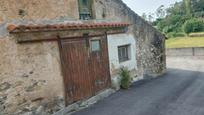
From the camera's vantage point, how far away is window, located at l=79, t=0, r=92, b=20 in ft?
36.2

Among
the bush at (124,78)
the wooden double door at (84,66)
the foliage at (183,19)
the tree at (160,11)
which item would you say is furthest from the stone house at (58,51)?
the tree at (160,11)

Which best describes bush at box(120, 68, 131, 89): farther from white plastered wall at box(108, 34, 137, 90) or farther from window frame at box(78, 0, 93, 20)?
window frame at box(78, 0, 93, 20)

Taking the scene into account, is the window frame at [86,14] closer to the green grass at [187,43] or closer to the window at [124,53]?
the window at [124,53]

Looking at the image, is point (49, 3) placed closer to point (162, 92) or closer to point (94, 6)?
point (94, 6)

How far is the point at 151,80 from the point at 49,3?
8.95 meters

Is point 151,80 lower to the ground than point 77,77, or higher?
lower

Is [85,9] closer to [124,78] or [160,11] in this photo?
[124,78]

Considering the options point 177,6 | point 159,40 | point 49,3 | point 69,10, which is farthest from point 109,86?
point 177,6

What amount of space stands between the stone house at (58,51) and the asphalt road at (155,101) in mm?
737

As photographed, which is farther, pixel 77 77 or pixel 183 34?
pixel 183 34

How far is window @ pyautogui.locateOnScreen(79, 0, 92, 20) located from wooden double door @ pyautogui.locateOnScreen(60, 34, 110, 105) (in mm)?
922

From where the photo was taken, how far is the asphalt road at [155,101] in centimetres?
953

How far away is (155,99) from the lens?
11.1 m

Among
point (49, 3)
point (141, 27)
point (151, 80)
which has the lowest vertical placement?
point (151, 80)
